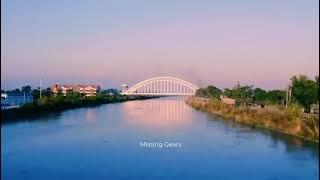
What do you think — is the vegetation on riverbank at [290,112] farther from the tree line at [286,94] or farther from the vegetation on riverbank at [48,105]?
the vegetation on riverbank at [48,105]

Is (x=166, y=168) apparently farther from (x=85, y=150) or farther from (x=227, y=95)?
(x=227, y=95)

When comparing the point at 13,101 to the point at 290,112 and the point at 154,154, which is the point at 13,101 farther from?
the point at 154,154

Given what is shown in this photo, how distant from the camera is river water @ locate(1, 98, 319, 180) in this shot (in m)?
5.73

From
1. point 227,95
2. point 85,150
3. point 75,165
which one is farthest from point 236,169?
point 227,95

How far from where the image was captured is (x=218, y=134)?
9.49 meters

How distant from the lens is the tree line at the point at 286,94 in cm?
1069

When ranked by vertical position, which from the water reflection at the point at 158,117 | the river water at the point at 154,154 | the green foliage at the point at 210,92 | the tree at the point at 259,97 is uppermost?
the green foliage at the point at 210,92

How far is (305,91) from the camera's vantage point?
10742 mm

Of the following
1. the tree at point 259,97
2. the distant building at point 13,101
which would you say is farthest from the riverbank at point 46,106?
the tree at point 259,97

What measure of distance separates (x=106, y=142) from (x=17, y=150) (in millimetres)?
1459

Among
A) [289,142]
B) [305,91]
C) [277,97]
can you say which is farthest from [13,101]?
[289,142]

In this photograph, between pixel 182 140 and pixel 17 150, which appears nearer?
pixel 17 150

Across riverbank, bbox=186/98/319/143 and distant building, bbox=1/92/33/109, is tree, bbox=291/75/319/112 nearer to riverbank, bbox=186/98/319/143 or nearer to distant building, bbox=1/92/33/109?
riverbank, bbox=186/98/319/143

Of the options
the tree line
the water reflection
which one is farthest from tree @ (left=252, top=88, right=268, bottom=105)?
the water reflection
